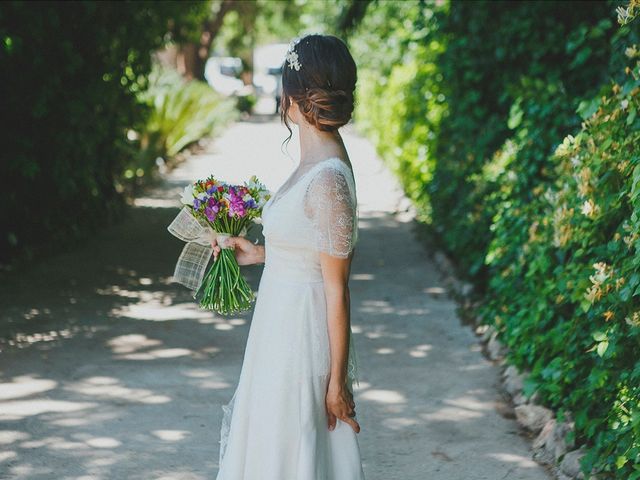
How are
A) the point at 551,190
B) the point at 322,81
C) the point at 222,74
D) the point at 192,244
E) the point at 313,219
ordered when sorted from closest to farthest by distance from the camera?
1. the point at 322,81
2. the point at 313,219
3. the point at 192,244
4. the point at 551,190
5. the point at 222,74

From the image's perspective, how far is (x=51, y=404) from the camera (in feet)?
19.2

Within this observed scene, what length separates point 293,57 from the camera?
341cm

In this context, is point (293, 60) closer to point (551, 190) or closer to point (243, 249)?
point (243, 249)

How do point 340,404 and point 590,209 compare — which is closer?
point 340,404

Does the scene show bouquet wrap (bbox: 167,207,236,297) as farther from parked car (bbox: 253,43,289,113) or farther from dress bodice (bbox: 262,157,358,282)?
parked car (bbox: 253,43,289,113)

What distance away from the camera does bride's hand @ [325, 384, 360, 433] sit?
140 inches

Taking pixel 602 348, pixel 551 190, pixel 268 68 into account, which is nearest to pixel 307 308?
pixel 602 348

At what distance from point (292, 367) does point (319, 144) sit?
2.72ft

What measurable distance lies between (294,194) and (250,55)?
146 feet

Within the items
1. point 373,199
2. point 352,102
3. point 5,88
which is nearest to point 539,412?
point 352,102

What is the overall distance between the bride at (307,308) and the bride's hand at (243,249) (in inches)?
10.0

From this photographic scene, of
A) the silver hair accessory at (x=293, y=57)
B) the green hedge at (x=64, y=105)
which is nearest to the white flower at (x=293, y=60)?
the silver hair accessory at (x=293, y=57)

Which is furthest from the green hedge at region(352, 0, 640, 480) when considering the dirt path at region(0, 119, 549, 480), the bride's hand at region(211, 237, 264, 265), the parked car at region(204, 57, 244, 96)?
the parked car at region(204, 57, 244, 96)

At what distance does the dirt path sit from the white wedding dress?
1367 millimetres
